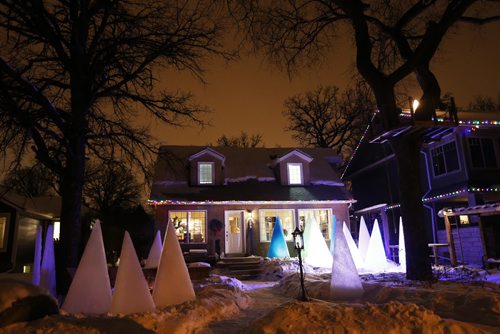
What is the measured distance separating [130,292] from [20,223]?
15228 millimetres

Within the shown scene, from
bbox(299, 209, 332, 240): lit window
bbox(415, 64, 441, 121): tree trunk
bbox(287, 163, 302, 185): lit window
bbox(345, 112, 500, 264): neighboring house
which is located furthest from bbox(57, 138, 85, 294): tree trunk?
bbox(287, 163, 302, 185): lit window

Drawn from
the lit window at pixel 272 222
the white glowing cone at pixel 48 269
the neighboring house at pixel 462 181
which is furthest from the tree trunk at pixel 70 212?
the neighboring house at pixel 462 181

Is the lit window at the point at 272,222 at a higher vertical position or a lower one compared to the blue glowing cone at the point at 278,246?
higher

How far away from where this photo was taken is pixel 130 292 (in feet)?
23.1

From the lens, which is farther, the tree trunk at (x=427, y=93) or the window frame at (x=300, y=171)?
the window frame at (x=300, y=171)

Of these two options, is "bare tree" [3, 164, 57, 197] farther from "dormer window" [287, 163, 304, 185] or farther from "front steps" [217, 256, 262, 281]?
"dormer window" [287, 163, 304, 185]

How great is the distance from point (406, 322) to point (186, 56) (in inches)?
351

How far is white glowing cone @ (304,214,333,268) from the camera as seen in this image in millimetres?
15494

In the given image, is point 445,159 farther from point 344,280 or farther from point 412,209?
point 344,280

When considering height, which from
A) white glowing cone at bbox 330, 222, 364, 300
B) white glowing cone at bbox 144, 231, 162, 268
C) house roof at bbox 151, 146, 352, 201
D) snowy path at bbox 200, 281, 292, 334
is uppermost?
house roof at bbox 151, 146, 352, 201

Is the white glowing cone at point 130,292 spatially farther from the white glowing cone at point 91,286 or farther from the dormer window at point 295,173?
the dormer window at point 295,173

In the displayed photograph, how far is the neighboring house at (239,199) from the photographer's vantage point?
61.8 feet

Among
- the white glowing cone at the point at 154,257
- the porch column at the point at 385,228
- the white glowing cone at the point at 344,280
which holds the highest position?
the porch column at the point at 385,228

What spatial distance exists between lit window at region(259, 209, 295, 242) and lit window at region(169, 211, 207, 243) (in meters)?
2.99
